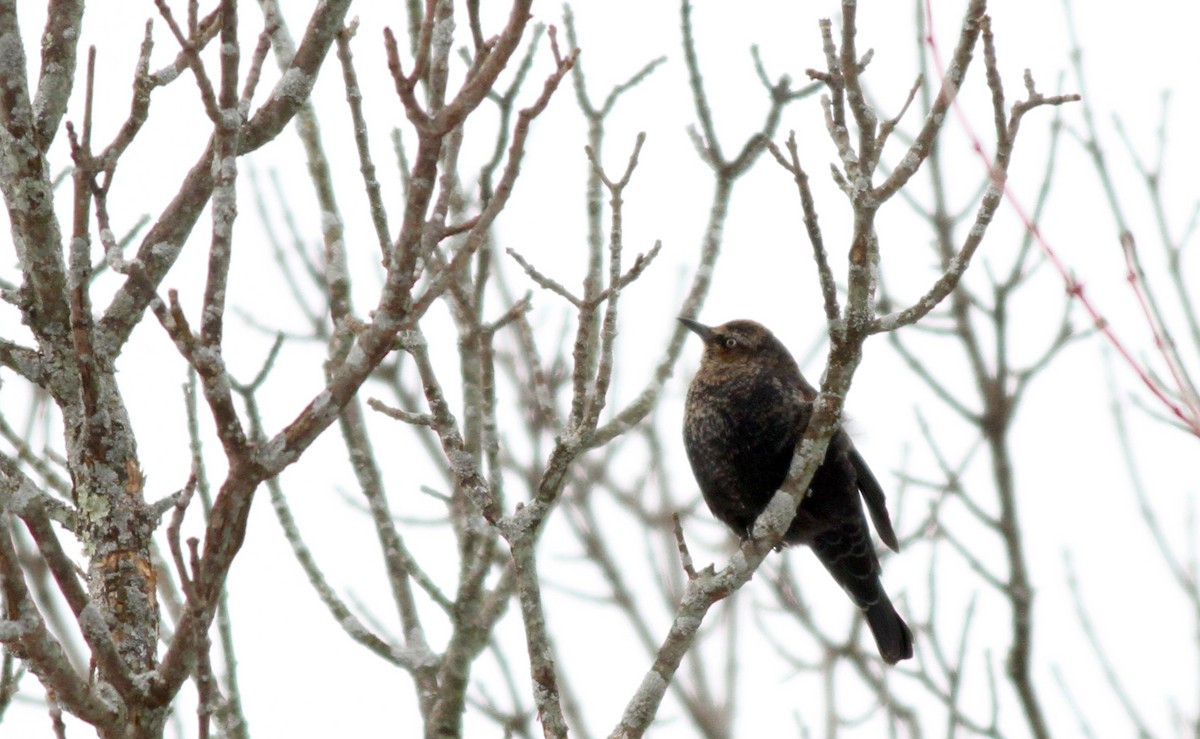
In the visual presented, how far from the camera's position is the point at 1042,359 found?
A: 4.09m

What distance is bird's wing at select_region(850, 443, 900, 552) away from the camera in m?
4.84

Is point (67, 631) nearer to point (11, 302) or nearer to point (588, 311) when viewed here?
point (11, 302)

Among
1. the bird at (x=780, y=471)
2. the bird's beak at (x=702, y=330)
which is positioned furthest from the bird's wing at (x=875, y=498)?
A: the bird's beak at (x=702, y=330)

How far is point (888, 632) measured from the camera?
5.05m

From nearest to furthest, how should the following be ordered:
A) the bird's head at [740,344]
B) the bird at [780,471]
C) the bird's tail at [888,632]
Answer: the bird at [780,471], the bird's tail at [888,632], the bird's head at [740,344]

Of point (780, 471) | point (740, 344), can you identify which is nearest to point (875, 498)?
point (780, 471)

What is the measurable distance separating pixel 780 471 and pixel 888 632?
86 centimetres

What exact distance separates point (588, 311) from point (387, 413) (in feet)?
1.73

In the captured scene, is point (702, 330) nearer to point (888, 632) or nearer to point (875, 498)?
point (875, 498)

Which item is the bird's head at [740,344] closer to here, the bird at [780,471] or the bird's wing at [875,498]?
the bird at [780,471]

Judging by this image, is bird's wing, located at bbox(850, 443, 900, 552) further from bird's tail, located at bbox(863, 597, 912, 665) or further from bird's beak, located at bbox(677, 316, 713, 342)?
bird's beak, located at bbox(677, 316, 713, 342)

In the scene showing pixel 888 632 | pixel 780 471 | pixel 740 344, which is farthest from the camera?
pixel 740 344

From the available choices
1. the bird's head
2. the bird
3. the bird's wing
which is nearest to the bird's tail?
the bird

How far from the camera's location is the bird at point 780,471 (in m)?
4.74
